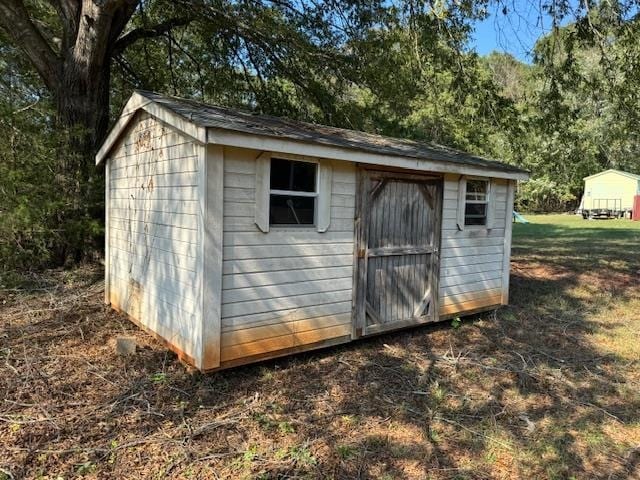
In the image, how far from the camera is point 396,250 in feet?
18.5

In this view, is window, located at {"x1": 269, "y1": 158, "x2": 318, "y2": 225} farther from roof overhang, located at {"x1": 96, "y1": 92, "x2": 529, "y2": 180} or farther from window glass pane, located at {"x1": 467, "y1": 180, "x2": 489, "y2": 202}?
window glass pane, located at {"x1": 467, "y1": 180, "x2": 489, "y2": 202}

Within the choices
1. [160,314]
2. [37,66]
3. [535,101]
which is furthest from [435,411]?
[37,66]

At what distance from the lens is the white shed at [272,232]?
4.09 metres

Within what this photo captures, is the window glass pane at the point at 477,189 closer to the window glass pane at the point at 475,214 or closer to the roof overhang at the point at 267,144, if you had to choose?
the window glass pane at the point at 475,214

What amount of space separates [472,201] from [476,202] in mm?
112

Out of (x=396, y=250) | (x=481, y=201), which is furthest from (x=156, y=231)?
(x=481, y=201)

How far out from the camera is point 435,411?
395cm

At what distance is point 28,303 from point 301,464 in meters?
5.02

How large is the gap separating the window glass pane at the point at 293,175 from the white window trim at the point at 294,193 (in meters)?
0.04

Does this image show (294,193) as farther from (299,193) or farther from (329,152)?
(329,152)

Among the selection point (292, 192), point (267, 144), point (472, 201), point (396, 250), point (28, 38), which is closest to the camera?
point (267, 144)

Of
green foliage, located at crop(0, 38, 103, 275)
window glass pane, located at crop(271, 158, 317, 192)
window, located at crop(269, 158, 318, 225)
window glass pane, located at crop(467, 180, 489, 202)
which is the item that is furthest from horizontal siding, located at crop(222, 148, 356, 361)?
green foliage, located at crop(0, 38, 103, 275)

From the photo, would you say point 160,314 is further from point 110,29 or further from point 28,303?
point 110,29

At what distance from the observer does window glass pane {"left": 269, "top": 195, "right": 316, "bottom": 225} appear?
4449 millimetres
